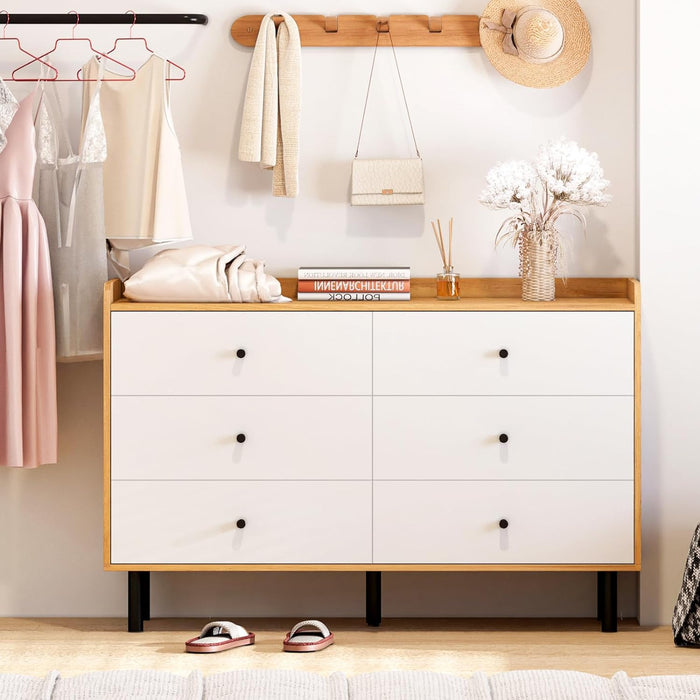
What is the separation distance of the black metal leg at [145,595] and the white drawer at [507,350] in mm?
919

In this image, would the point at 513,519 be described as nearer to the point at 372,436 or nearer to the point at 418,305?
the point at 372,436

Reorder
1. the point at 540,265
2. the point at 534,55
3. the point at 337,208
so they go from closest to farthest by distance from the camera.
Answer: the point at 540,265 → the point at 534,55 → the point at 337,208

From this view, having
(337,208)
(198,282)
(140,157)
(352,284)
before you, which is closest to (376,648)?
(352,284)

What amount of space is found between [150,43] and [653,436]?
1.90 meters

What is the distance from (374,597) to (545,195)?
4.13 feet

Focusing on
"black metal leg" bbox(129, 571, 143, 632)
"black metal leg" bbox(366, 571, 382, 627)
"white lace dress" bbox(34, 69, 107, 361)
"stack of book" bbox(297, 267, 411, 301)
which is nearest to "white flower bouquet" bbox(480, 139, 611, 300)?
"stack of book" bbox(297, 267, 411, 301)

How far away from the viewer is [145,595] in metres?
2.72

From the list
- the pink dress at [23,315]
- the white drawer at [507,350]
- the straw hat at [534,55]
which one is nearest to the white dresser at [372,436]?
the white drawer at [507,350]

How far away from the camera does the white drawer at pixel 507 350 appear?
2439 millimetres

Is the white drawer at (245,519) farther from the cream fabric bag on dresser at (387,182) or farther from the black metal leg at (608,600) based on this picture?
the cream fabric bag on dresser at (387,182)

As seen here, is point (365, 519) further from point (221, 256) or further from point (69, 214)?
point (69, 214)

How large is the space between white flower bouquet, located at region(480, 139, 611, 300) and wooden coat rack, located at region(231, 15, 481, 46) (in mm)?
444

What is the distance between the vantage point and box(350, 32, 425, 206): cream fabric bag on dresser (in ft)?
8.82

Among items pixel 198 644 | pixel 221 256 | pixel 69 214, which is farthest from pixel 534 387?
pixel 69 214
